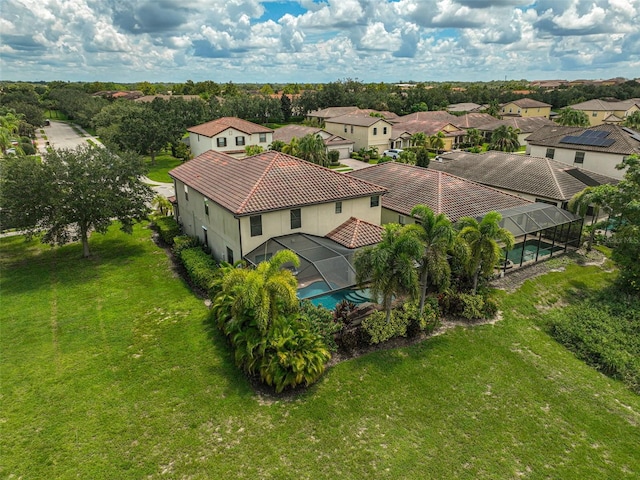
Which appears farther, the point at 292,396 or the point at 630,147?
the point at 630,147

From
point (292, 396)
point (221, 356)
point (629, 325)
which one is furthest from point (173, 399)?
point (629, 325)

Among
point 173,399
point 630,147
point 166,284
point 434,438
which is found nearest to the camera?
point 434,438

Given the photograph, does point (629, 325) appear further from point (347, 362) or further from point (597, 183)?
point (597, 183)

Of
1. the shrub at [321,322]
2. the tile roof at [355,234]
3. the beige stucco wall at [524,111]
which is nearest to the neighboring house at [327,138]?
the tile roof at [355,234]

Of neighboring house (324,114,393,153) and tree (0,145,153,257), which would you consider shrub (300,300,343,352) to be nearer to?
tree (0,145,153,257)

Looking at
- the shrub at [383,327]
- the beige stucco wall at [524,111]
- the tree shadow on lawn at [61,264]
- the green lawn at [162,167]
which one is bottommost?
the tree shadow on lawn at [61,264]

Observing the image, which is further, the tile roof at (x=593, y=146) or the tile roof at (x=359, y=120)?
the tile roof at (x=359, y=120)

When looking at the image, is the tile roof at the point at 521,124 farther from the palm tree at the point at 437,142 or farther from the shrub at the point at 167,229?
the shrub at the point at 167,229
